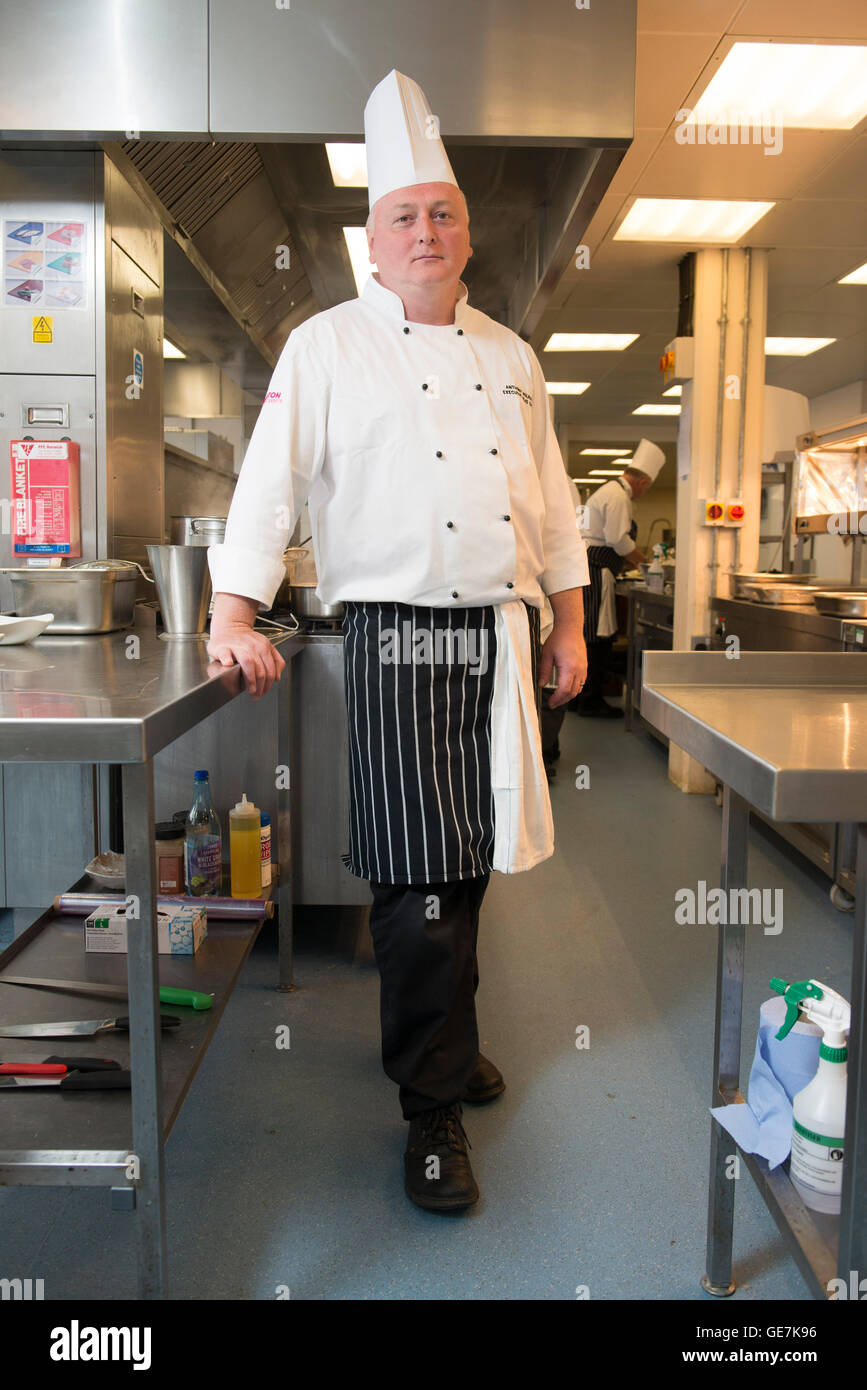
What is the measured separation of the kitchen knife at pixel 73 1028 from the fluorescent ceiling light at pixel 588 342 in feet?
18.5

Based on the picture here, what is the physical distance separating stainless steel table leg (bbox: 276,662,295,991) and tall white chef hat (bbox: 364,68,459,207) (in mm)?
Result: 1020

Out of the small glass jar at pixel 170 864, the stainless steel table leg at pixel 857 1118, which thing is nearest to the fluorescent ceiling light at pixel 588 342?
the small glass jar at pixel 170 864

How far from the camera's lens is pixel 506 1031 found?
2076 millimetres

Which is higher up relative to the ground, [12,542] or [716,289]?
[716,289]

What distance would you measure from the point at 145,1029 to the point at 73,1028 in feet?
1.38

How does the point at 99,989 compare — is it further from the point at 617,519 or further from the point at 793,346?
the point at 793,346

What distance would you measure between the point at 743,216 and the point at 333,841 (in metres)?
3.07

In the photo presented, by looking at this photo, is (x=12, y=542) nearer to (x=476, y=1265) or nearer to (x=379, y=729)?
(x=379, y=729)

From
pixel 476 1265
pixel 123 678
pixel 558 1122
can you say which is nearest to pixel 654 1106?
pixel 558 1122

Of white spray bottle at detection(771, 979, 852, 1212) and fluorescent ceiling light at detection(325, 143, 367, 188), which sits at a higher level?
fluorescent ceiling light at detection(325, 143, 367, 188)

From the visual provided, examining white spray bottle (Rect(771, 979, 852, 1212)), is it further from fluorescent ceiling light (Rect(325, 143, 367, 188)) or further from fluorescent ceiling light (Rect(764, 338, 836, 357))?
fluorescent ceiling light (Rect(764, 338, 836, 357))

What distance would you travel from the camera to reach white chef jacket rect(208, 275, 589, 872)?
150 centimetres

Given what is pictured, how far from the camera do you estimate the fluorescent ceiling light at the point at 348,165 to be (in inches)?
107

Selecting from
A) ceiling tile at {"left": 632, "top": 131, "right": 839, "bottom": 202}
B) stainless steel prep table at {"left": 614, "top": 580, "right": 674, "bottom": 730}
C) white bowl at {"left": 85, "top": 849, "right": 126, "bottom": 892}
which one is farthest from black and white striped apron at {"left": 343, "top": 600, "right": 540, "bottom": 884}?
stainless steel prep table at {"left": 614, "top": 580, "right": 674, "bottom": 730}
